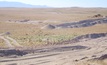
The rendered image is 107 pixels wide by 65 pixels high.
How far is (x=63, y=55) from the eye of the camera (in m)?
33.4

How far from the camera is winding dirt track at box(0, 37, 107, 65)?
98.0 ft

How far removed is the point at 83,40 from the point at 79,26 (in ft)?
60.7

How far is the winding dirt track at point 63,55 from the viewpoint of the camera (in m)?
29.9

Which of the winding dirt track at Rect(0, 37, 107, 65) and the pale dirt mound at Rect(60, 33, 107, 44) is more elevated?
the pale dirt mound at Rect(60, 33, 107, 44)

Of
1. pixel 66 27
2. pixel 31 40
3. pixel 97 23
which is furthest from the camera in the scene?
pixel 97 23

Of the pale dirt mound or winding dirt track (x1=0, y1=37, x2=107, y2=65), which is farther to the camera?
the pale dirt mound

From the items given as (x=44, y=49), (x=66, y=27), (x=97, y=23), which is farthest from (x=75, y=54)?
(x=97, y=23)

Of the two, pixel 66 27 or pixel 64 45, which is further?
pixel 66 27

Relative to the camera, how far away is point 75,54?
34031 mm

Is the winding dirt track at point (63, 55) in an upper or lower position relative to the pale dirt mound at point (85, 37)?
lower

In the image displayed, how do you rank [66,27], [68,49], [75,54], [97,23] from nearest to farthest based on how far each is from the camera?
1. [75,54]
2. [68,49]
3. [66,27]
4. [97,23]

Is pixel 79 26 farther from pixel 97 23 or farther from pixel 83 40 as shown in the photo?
pixel 83 40

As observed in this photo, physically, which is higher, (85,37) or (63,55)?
(85,37)

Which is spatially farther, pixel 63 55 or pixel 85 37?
pixel 85 37
